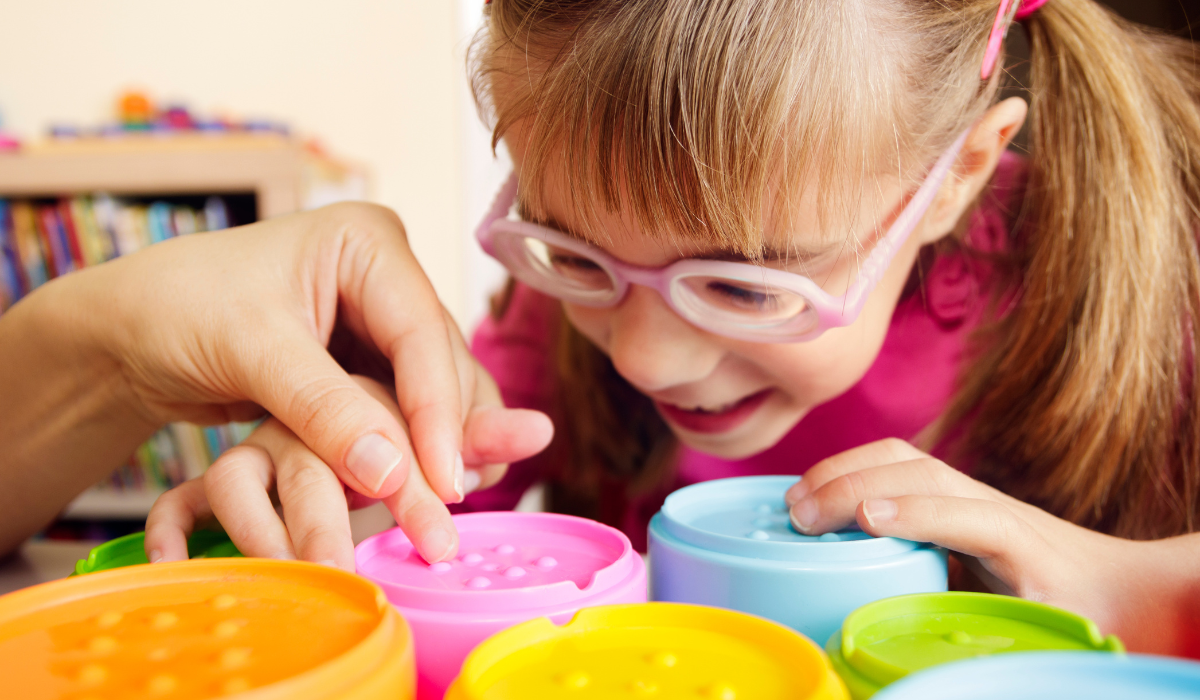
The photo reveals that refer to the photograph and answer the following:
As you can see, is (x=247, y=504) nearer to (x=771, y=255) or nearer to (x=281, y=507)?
(x=281, y=507)

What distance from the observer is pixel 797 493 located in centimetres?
48

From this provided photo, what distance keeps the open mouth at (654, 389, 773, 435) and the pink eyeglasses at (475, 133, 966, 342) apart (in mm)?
179

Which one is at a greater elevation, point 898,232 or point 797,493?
point 898,232

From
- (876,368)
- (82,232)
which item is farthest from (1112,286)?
(82,232)

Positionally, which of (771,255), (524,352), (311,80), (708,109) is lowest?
(524,352)

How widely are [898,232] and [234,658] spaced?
1.78 feet

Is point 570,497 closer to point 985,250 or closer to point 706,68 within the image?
point 985,250

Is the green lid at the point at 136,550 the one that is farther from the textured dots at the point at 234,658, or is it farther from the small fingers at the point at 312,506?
the textured dots at the point at 234,658

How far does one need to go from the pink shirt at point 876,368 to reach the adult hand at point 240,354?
0.26 metres

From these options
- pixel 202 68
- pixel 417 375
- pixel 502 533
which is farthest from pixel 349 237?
pixel 202 68


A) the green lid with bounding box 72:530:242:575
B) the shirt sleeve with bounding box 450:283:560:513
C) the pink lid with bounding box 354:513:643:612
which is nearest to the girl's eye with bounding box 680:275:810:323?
the pink lid with bounding box 354:513:643:612

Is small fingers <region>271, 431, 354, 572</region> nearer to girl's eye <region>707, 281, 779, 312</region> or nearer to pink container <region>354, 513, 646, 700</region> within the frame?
pink container <region>354, 513, 646, 700</region>

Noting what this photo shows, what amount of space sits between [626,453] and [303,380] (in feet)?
2.00

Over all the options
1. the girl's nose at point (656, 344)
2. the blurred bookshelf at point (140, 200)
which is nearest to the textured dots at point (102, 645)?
the girl's nose at point (656, 344)
